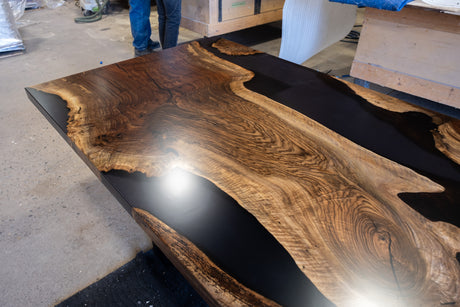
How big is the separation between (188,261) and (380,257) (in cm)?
26

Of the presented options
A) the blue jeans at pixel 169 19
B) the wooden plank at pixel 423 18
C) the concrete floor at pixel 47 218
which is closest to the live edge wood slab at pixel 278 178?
the concrete floor at pixel 47 218

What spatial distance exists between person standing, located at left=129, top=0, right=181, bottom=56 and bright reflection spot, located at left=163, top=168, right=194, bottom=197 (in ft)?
5.16

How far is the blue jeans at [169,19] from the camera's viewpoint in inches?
71.9

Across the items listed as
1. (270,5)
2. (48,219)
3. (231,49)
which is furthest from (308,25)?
(48,219)

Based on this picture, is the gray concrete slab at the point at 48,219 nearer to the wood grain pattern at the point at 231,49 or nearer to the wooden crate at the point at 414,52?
the wood grain pattern at the point at 231,49

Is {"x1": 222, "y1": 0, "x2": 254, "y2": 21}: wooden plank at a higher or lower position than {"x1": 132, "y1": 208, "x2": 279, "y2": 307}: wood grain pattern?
higher

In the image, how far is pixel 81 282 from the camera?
812mm

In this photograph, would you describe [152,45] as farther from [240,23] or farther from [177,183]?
[177,183]

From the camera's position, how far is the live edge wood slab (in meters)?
0.40

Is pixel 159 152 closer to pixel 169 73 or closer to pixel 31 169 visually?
pixel 169 73

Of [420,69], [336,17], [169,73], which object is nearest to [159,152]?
[169,73]

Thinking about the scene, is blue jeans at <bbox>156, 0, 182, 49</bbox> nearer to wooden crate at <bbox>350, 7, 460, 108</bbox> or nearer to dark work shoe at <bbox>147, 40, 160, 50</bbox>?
dark work shoe at <bbox>147, 40, 160, 50</bbox>

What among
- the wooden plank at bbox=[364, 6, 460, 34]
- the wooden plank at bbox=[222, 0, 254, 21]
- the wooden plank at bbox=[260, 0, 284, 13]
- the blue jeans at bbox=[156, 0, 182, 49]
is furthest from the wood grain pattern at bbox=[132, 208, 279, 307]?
the wooden plank at bbox=[260, 0, 284, 13]

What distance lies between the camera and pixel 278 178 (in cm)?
54
